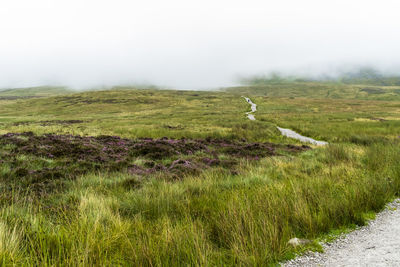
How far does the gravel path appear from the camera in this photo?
2923 mm

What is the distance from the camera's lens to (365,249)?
3238 millimetres

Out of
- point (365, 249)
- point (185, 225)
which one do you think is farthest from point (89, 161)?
point (365, 249)

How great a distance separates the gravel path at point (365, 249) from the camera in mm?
2923

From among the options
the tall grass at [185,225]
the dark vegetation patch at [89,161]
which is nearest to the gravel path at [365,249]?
the tall grass at [185,225]

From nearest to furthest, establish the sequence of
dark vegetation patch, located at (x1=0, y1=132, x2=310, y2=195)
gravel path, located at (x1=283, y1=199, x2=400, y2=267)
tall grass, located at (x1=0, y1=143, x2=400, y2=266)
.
Answer: tall grass, located at (x1=0, y1=143, x2=400, y2=266)
gravel path, located at (x1=283, y1=199, x2=400, y2=267)
dark vegetation patch, located at (x1=0, y1=132, x2=310, y2=195)

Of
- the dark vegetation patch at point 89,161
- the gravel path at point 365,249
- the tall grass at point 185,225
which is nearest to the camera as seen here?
the tall grass at point 185,225

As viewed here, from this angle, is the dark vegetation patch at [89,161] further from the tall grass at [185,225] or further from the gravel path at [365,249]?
the gravel path at [365,249]

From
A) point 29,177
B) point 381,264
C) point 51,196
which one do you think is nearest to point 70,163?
point 29,177

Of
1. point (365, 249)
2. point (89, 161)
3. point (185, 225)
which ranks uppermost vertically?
point (185, 225)

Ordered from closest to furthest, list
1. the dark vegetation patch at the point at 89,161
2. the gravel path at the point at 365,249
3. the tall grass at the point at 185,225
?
the tall grass at the point at 185,225 < the gravel path at the point at 365,249 < the dark vegetation patch at the point at 89,161

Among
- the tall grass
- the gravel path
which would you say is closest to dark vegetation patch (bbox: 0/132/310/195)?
the tall grass

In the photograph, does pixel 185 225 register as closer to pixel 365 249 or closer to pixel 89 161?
pixel 365 249

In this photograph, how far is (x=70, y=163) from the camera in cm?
996

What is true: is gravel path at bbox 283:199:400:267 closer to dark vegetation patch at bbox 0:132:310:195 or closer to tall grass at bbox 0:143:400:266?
tall grass at bbox 0:143:400:266
